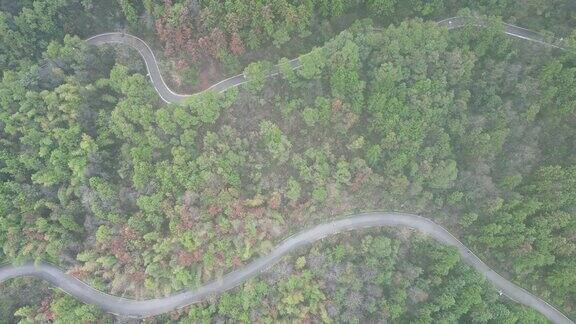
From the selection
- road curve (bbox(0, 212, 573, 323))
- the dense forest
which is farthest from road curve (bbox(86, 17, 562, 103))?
road curve (bbox(0, 212, 573, 323))

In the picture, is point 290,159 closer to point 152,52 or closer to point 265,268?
point 265,268

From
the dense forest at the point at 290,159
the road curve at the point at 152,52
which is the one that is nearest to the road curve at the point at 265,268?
the dense forest at the point at 290,159

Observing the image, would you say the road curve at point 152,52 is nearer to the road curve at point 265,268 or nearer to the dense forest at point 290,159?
Result: the dense forest at point 290,159

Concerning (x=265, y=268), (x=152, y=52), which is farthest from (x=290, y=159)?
(x=152, y=52)

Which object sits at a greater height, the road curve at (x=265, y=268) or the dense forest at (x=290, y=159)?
the dense forest at (x=290, y=159)

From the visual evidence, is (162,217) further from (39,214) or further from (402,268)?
(402,268)

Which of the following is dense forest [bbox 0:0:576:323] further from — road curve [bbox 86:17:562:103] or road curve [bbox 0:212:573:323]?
road curve [bbox 86:17:562:103]

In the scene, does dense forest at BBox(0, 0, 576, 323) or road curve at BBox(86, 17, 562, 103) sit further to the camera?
road curve at BBox(86, 17, 562, 103)
